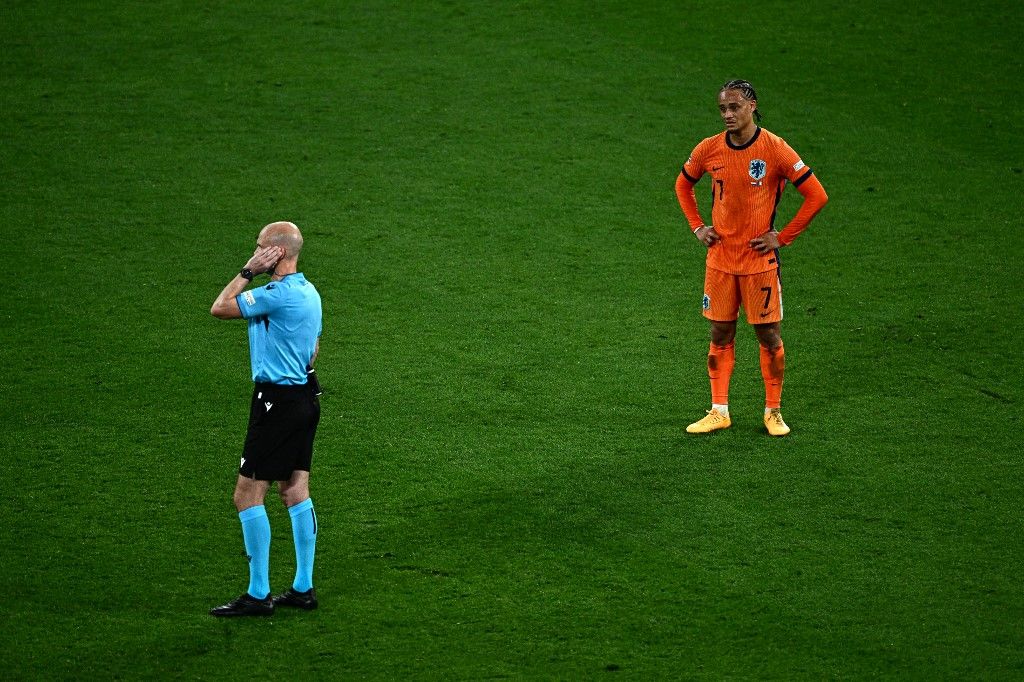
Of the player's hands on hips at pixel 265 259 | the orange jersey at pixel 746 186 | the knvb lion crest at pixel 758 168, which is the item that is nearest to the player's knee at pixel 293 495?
the player's hands on hips at pixel 265 259

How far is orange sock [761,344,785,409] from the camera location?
21.5 ft

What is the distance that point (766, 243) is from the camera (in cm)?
640

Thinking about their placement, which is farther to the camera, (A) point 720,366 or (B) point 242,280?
(A) point 720,366

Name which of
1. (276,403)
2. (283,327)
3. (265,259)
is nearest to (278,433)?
(276,403)

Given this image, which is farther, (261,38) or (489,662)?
(261,38)

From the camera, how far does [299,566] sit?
508 centimetres

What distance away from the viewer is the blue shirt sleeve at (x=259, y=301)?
15.9 ft

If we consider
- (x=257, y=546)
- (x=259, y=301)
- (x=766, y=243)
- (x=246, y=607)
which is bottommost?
(x=246, y=607)

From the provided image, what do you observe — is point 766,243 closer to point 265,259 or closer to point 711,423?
point 711,423

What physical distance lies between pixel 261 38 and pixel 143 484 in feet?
23.7

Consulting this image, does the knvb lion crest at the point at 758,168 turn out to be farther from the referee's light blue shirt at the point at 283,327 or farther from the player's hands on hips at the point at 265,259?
the player's hands on hips at the point at 265,259

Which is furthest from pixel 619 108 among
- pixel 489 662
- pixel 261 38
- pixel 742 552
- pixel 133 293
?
pixel 489 662

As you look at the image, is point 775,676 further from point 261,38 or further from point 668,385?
point 261,38

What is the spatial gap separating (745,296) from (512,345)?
5.88ft
